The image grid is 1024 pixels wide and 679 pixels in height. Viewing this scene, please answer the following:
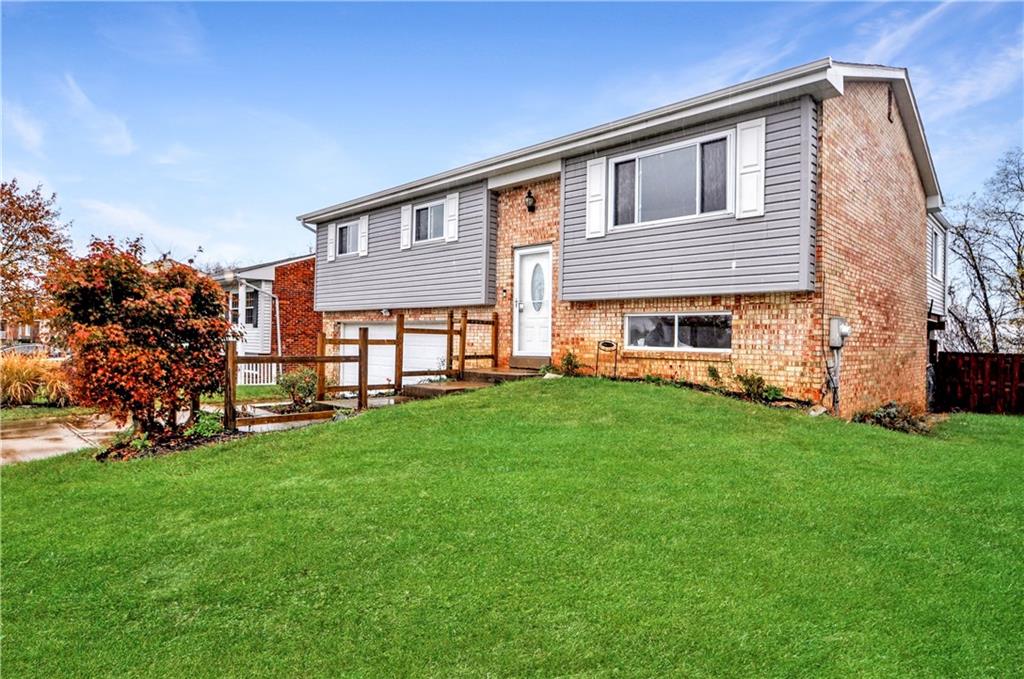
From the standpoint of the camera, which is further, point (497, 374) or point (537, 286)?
point (537, 286)

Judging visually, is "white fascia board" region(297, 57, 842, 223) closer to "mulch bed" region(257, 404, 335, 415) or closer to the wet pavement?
the wet pavement

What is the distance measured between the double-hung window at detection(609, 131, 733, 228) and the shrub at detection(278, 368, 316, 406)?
6.15 meters

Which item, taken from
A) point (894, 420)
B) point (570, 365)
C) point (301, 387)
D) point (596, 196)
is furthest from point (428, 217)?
point (894, 420)

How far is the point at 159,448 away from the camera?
23.1 ft

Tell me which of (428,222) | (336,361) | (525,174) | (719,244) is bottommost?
(336,361)

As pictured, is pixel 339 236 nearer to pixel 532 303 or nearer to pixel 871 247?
pixel 532 303

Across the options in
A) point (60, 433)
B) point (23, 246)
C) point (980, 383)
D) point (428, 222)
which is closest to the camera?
point (60, 433)

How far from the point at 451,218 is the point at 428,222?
1.02m

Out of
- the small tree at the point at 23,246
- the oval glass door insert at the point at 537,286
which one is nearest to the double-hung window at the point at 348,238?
the oval glass door insert at the point at 537,286

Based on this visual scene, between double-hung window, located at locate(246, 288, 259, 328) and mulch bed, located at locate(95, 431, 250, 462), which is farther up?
double-hung window, located at locate(246, 288, 259, 328)

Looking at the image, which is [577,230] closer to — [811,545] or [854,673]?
[811,545]

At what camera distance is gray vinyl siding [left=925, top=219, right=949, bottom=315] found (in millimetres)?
15531

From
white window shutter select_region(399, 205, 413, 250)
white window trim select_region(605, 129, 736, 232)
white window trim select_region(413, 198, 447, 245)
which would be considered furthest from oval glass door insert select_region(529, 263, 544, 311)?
white window shutter select_region(399, 205, 413, 250)

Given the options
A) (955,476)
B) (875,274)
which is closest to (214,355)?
(955,476)
